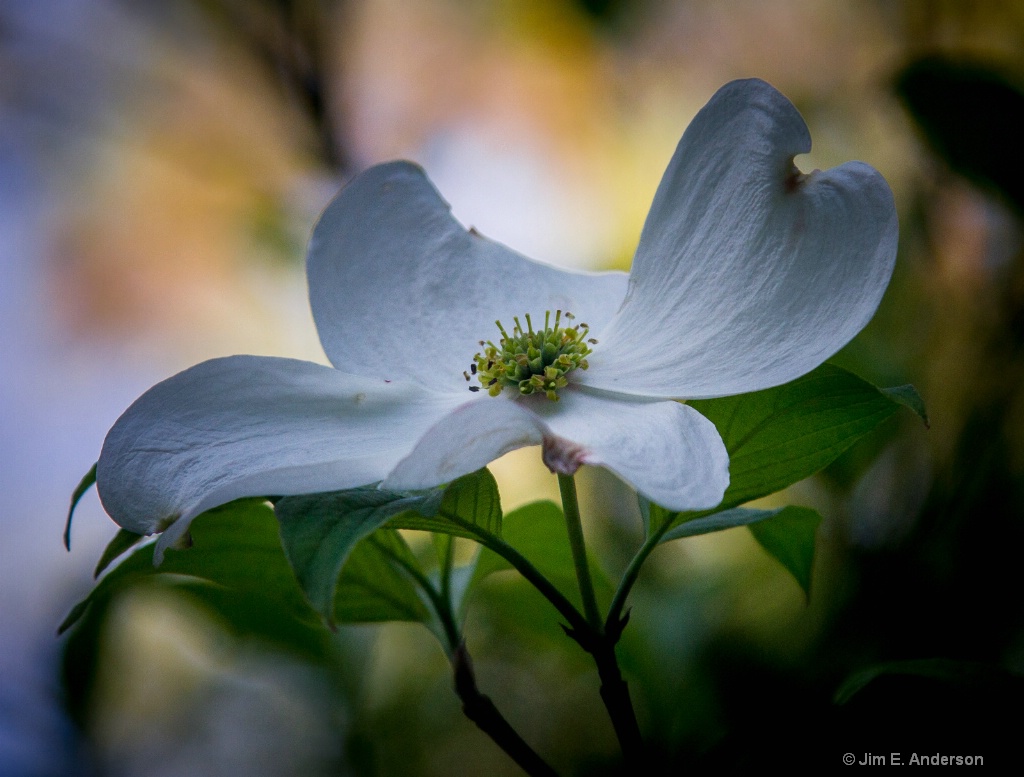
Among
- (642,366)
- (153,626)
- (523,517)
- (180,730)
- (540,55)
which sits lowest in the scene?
(180,730)

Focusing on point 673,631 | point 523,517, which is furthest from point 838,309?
point 673,631

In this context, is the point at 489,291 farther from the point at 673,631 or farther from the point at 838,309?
the point at 673,631

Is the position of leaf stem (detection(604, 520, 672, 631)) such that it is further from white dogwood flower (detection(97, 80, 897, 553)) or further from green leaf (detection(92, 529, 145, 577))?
green leaf (detection(92, 529, 145, 577))

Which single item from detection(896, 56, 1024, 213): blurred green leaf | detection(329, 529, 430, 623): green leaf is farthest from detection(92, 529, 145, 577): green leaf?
detection(896, 56, 1024, 213): blurred green leaf

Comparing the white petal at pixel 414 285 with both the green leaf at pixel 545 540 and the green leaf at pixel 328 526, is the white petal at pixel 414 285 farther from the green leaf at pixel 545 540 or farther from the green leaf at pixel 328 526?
the green leaf at pixel 328 526

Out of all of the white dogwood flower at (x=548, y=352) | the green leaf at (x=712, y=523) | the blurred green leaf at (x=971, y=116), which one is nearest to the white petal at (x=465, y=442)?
the white dogwood flower at (x=548, y=352)

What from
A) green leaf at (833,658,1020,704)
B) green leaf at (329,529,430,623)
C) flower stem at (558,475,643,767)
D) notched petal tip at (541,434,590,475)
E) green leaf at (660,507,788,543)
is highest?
notched petal tip at (541,434,590,475)
